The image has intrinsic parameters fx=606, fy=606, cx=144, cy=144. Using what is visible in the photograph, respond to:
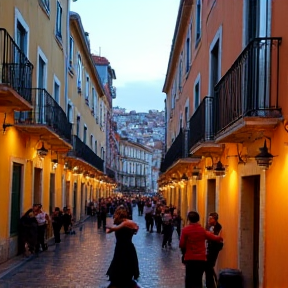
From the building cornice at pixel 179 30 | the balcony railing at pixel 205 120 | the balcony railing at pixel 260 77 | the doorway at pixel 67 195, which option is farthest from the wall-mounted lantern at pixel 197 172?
the doorway at pixel 67 195

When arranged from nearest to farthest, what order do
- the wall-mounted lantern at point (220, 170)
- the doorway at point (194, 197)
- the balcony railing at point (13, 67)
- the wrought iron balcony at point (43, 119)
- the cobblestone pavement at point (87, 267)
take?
1. the balcony railing at point (13, 67)
2. the cobblestone pavement at point (87, 267)
3. the wall-mounted lantern at point (220, 170)
4. the wrought iron balcony at point (43, 119)
5. the doorway at point (194, 197)

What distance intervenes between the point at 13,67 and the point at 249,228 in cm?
597

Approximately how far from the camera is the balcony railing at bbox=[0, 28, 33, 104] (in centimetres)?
1251

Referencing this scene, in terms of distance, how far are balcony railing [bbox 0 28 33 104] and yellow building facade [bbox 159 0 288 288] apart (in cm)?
424

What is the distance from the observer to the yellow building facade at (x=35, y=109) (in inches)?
540

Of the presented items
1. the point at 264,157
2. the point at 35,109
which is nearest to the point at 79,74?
the point at 35,109

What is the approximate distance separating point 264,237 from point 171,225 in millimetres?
11506

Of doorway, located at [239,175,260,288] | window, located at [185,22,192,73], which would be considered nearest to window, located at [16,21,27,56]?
window, located at [185,22,192,73]

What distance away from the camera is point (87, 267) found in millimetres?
15164

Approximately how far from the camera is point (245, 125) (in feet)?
28.5

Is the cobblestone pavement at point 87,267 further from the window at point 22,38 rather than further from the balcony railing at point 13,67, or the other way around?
the window at point 22,38

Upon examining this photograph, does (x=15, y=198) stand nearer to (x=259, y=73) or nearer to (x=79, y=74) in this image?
(x=259, y=73)

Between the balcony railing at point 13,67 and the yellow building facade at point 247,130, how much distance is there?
4.24 meters

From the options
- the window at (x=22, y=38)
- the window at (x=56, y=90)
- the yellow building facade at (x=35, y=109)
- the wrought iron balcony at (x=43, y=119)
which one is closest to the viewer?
the yellow building facade at (x=35, y=109)
